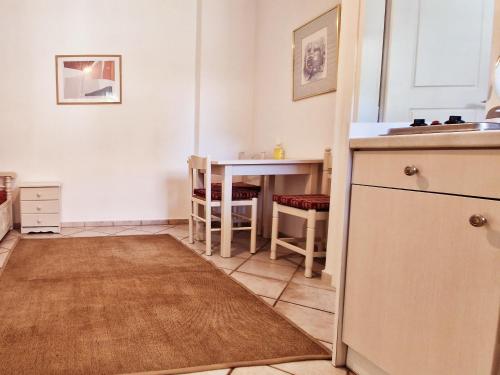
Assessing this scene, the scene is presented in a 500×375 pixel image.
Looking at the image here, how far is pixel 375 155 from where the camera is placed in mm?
1129

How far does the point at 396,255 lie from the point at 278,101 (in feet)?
8.88

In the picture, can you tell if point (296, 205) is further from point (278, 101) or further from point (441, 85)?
point (278, 101)

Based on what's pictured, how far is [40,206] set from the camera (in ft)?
11.3

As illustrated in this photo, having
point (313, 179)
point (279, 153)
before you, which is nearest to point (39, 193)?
point (279, 153)

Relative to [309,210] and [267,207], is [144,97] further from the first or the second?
[309,210]

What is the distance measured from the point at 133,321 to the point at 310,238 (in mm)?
1151

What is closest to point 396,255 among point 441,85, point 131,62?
point 441,85

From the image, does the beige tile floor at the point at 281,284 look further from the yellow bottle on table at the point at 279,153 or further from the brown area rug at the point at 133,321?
the yellow bottle on table at the point at 279,153

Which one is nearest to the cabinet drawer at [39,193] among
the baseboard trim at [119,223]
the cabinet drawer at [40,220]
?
the cabinet drawer at [40,220]

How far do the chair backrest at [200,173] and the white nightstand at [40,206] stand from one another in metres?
1.34

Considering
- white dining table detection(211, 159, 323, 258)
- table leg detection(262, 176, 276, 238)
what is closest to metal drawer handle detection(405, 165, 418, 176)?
white dining table detection(211, 159, 323, 258)

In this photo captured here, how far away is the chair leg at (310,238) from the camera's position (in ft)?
7.41

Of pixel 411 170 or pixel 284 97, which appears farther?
pixel 284 97

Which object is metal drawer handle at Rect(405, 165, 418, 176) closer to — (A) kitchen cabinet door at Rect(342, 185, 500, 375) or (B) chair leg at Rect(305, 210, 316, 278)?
(A) kitchen cabinet door at Rect(342, 185, 500, 375)
